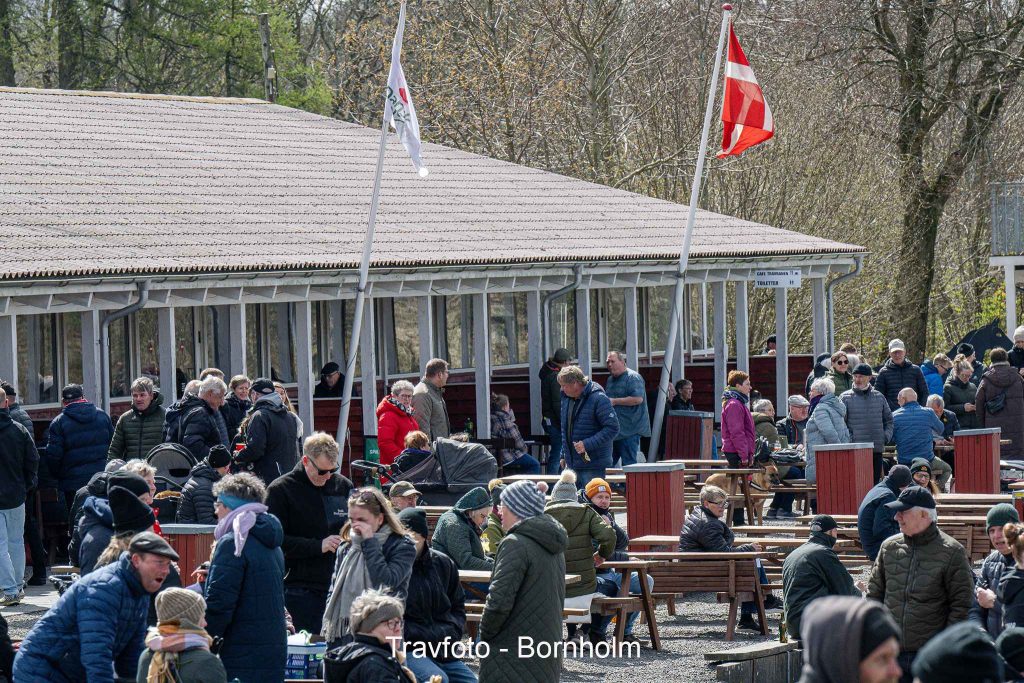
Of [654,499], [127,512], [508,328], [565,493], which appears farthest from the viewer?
[508,328]

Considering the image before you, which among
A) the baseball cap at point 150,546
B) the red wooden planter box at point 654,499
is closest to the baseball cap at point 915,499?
the baseball cap at point 150,546

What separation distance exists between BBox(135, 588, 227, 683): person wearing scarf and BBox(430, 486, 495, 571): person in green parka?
3599mm

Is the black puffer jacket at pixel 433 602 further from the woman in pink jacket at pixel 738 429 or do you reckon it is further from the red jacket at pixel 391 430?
the woman in pink jacket at pixel 738 429

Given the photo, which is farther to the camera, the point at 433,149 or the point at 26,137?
the point at 433,149

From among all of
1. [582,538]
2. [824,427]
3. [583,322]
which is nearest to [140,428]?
[582,538]

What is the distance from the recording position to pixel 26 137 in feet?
67.3

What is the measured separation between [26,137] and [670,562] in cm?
1114

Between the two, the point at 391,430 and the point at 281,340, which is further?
the point at 281,340

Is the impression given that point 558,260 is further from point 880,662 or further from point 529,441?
point 880,662

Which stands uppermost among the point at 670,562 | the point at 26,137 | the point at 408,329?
the point at 26,137

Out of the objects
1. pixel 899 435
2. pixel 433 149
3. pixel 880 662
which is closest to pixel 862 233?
pixel 433 149

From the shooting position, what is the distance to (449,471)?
14086 mm

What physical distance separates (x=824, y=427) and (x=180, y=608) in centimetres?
1039

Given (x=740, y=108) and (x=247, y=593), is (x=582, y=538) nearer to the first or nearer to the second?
(x=247, y=593)
